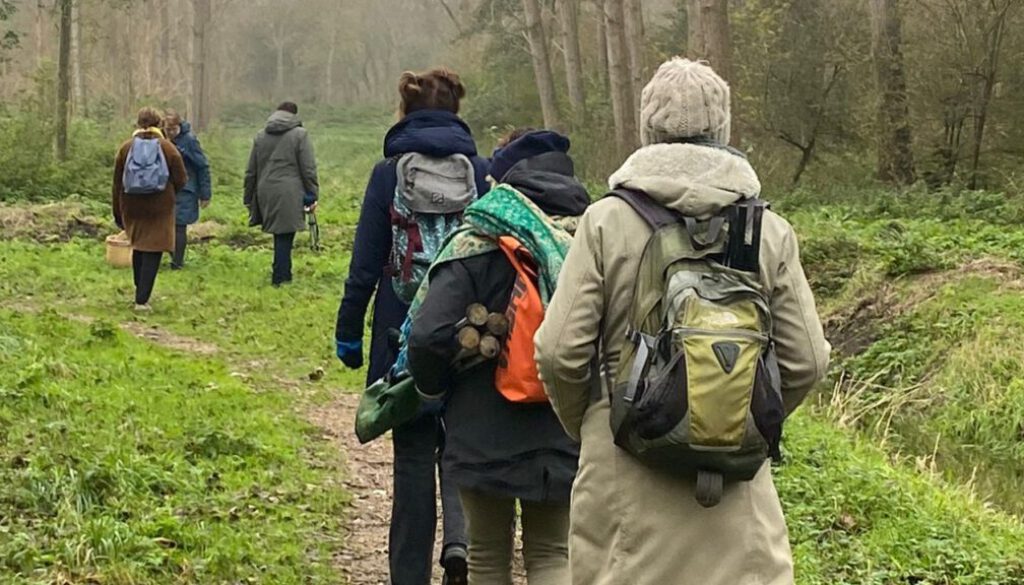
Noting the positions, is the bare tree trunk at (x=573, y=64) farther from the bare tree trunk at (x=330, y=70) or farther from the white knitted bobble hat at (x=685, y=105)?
the bare tree trunk at (x=330, y=70)

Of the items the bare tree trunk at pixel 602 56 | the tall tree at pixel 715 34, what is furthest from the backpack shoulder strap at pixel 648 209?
the bare tree trunk at pixel 602 56

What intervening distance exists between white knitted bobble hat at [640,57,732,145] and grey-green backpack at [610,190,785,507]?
0.20 metres

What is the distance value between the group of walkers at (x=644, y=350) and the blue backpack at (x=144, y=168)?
313 inches

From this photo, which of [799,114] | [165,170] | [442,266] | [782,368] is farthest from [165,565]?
[799,114]

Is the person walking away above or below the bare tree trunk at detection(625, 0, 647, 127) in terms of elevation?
below

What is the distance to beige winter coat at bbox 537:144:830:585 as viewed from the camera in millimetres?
3312

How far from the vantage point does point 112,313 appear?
1228 centimetres

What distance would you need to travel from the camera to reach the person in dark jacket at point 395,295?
202 inches

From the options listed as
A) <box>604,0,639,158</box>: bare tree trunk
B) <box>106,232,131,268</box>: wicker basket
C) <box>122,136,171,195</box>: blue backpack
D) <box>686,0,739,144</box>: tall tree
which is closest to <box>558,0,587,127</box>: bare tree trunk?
<box>604,0,639,158</box>: bare tree trunk

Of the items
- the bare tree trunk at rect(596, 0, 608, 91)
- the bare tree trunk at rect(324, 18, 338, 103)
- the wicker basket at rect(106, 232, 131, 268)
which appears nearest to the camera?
the wicker basket at rect(106, 232, 131, 268)

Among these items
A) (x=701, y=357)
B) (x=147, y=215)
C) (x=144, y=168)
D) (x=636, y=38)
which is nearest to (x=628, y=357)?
(x=701, y=357)

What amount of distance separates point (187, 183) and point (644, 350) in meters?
12.1

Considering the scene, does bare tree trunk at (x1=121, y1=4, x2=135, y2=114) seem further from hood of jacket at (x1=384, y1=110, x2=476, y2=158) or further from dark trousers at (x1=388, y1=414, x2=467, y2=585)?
dark trousers at (x1=388, y1=414, x2=467, y2=585)

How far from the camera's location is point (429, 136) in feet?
16.8
